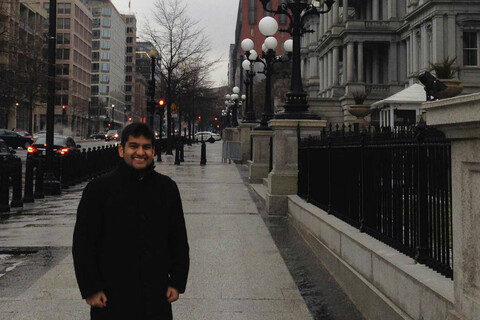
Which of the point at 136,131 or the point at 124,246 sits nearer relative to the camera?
the point at 124,246

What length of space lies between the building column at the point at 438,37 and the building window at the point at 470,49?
2.21 m

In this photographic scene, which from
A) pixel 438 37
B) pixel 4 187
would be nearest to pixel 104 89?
pixel 438 37

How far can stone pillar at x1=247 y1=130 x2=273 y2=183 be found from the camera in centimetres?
1742

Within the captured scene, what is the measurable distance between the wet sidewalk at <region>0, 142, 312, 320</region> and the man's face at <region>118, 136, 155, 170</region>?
2345 millimetres

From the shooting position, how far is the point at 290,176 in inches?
434

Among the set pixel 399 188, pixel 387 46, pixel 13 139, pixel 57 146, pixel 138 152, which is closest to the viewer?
pixel 138 152

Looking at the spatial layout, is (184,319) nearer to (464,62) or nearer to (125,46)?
(464,62)

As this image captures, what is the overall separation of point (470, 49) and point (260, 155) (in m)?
30.7

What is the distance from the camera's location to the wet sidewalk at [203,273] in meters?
5.07

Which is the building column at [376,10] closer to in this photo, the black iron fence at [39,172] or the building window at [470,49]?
the building window at [470,49]

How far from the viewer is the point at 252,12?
133625mm

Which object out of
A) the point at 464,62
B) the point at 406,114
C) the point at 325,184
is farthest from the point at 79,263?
the point at 464,62

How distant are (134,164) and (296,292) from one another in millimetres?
3279

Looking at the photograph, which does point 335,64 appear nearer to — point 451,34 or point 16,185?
point 451,34
